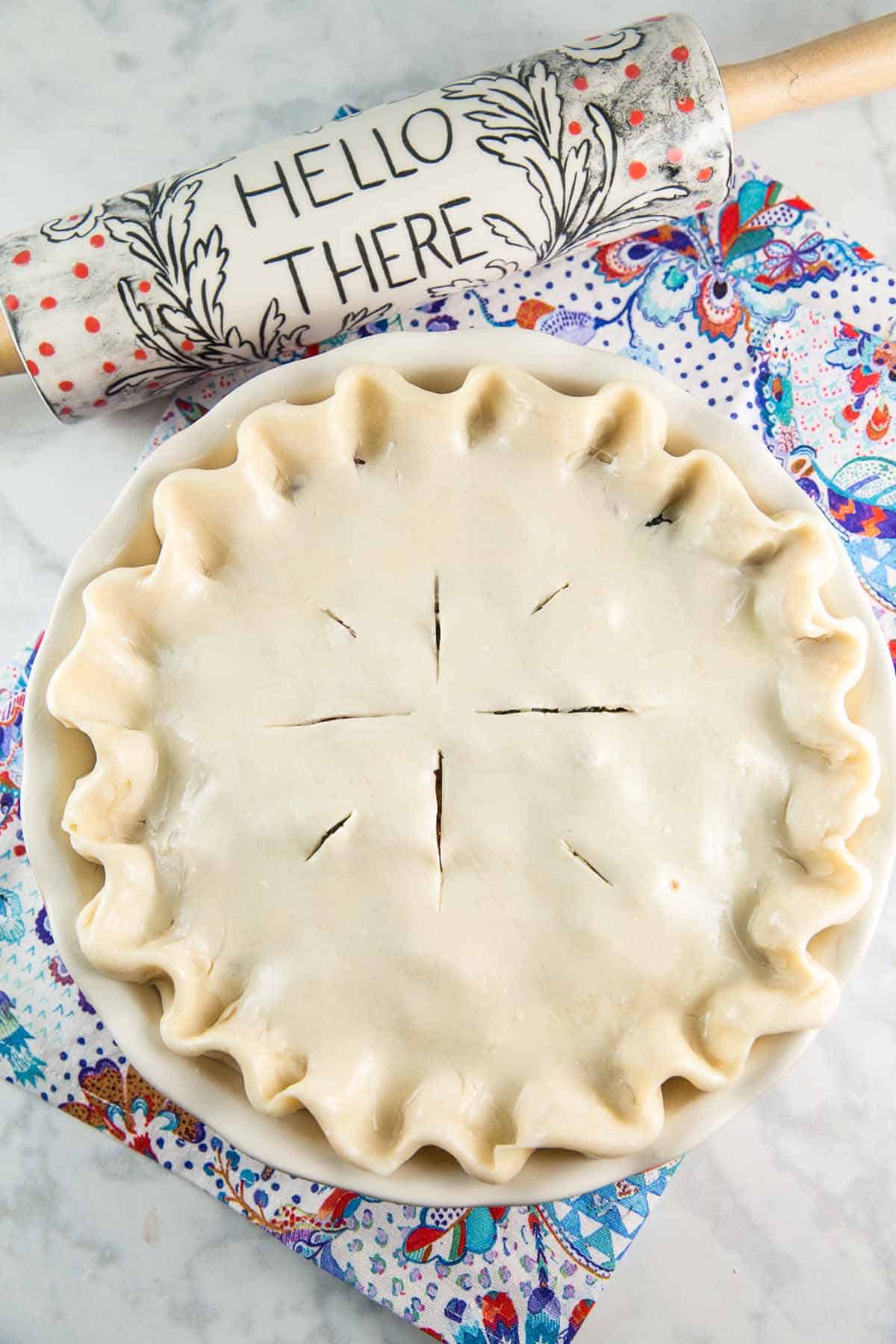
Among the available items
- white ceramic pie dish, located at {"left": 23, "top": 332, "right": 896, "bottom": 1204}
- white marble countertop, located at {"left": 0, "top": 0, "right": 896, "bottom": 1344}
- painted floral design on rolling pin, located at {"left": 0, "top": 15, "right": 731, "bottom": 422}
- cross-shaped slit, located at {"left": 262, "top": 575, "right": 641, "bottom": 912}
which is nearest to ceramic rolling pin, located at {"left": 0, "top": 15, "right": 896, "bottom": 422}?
painted floral design on rolling pin, located at {"left": 0, "top": 15, "right": 731, "bottom": 422}

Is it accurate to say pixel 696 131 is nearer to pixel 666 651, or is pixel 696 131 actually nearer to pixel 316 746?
pixel 666 651

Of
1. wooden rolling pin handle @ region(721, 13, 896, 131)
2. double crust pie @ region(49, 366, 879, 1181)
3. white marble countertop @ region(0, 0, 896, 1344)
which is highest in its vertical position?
wooden rolling pin handle @ region(721, 13, 896, 131)

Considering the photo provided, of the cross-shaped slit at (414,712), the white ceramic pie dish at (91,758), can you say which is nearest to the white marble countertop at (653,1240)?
the white ceramic pie dish at (91,758)

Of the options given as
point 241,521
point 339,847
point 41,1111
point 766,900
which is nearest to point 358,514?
point 241,521

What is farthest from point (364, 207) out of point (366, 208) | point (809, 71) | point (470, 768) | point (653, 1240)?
Result: point (653, 1240)

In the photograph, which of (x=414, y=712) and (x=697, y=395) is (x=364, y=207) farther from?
(x=414, y=712)

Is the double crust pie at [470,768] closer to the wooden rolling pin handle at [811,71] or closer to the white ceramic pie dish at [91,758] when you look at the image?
the white ceramic pie dish at [91,758]

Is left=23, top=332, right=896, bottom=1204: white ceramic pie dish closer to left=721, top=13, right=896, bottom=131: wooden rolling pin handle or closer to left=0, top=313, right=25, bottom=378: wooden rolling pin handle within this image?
left=0, top=313, right=25, bottom=378: wooden rolling pin handle
